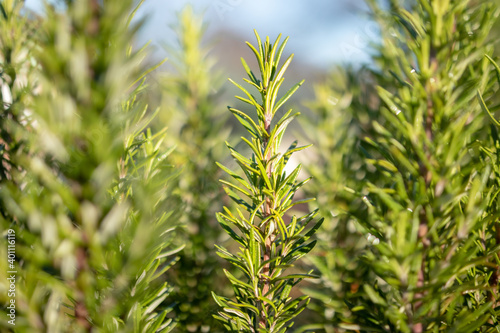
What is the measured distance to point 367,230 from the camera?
0.26 m

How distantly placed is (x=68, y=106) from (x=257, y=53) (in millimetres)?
172

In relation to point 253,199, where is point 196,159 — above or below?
above

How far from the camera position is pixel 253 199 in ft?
0.95

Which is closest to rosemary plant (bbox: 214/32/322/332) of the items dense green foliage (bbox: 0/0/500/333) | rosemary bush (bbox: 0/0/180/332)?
dense green foliage (bbox: 0/0/500/333)

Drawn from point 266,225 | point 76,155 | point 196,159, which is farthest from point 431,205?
point 196,159

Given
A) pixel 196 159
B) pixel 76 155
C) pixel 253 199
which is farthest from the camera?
pixel 196 159

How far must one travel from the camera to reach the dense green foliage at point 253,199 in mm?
171

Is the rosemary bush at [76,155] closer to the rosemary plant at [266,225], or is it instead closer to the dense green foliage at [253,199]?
the dense green foliage at [253,199]

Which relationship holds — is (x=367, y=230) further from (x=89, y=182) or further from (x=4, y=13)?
(x=4, y=13)

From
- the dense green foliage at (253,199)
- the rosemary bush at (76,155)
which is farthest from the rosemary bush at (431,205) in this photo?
the rosemary bush at (76,155)

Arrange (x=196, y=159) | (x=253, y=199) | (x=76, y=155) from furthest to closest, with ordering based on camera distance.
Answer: (x=196, y=159)
(x=253, y=199)
(x=76, y=155)

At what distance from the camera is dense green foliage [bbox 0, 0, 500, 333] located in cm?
17

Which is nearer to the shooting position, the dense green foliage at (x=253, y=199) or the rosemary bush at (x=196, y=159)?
the dense green foliage at (x=253, y=199)

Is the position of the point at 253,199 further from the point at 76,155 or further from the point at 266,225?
the point at 76,155
